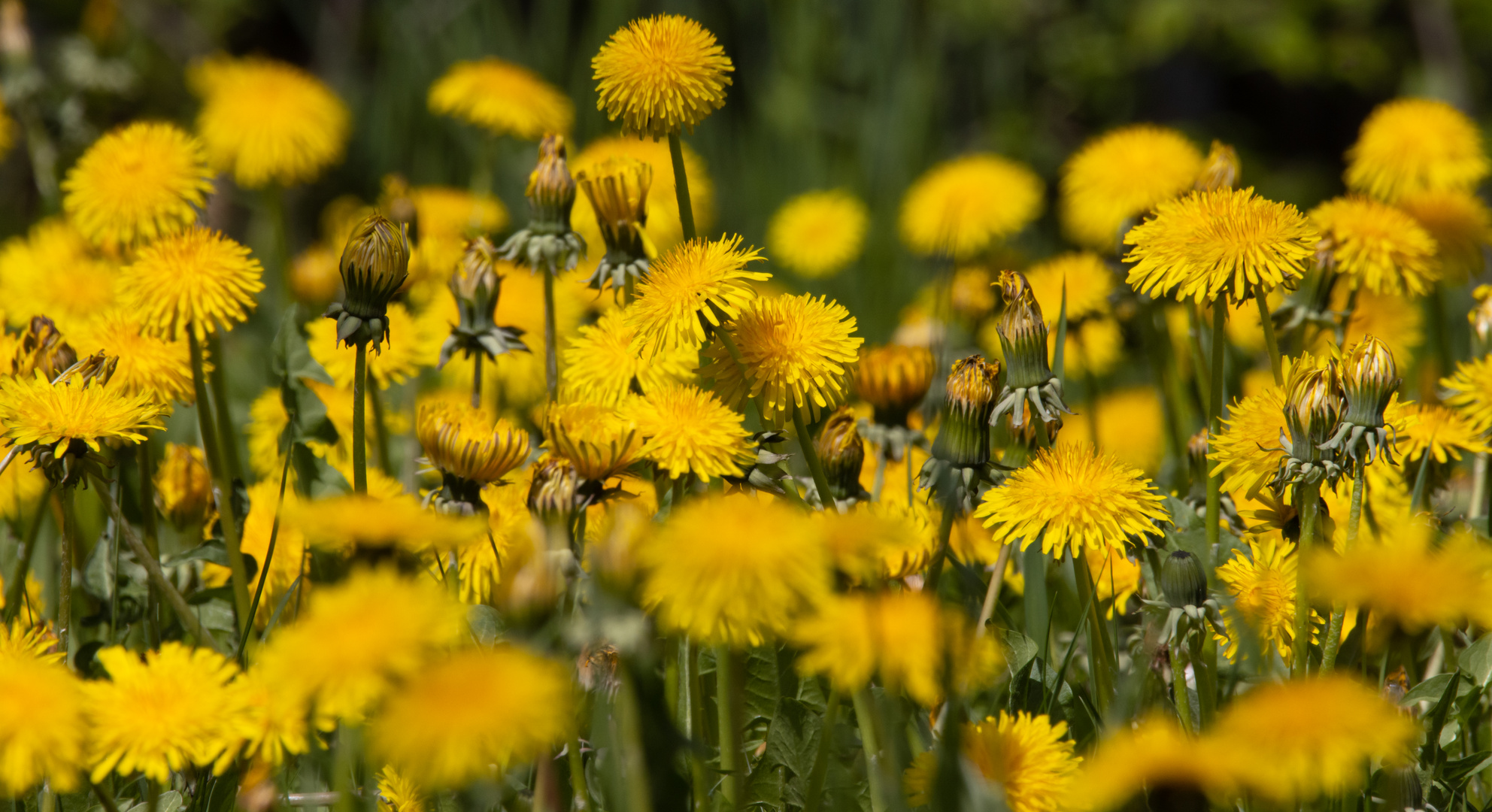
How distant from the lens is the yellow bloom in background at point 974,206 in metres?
2.85

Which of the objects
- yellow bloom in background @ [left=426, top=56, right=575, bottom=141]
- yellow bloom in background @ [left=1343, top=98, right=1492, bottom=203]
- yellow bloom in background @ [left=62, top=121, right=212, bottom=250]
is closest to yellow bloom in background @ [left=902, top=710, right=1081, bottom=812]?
yellow bloom in background @ [left=62, top=121, right=212, bottom=250]

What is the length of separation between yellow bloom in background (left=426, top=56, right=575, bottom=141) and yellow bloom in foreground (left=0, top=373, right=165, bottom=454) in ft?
4.47

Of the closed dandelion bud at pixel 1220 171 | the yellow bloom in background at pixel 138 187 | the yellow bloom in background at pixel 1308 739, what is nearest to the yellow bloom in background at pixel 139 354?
the yellow bloom in background at pixel 138 187

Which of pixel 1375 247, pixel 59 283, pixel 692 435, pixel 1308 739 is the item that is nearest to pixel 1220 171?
pixel 1375 247

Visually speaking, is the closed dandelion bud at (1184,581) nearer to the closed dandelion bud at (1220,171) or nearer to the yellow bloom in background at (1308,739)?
the yellow bloom in background at (1308,739)

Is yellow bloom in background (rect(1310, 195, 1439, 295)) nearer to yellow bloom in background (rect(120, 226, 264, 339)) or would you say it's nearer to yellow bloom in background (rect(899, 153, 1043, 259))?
yellow bloom in background (rect(899, 153, 1043, 259))

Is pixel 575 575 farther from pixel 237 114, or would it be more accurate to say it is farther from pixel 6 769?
pixel 237 114

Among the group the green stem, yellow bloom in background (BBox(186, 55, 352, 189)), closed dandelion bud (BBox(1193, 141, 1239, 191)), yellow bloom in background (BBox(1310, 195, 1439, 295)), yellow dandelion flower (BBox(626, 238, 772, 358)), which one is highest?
yellow bloom in background (BBox(186, 55, 352, 189))

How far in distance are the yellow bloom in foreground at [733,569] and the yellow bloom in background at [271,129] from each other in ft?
6.12

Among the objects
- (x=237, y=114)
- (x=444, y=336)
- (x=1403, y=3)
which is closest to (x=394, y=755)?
(x=444, y=336)

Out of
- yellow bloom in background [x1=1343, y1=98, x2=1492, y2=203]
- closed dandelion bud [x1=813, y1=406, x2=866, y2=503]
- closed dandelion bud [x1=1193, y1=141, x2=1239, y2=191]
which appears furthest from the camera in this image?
yellow bloom in background [x1=1343, y1=98, x2=1492, y2=203]

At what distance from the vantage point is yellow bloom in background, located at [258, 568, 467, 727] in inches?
29.4

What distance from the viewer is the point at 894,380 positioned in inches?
62.6

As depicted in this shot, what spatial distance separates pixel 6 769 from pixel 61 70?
2762 mm
